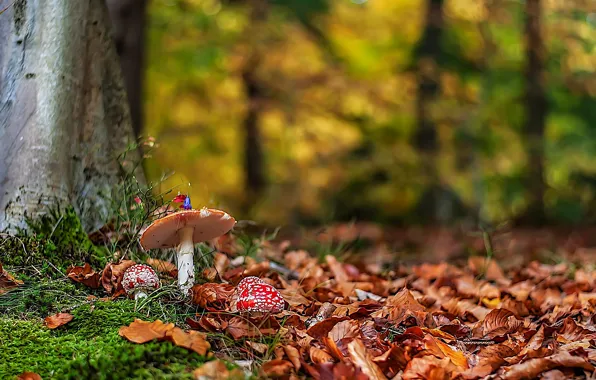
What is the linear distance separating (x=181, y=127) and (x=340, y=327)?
9.04 m

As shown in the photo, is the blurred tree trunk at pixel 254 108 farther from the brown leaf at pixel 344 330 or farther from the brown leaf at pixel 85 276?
the brown leaf at pixel 344 330

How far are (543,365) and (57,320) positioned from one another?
1833 mm

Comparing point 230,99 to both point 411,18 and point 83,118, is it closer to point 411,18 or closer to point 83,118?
point 411,18

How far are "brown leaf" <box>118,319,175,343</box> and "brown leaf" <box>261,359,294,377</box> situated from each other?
378 millimetres

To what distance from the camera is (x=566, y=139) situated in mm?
11047

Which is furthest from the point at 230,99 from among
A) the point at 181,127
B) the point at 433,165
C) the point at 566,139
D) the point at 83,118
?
the point at 83,118

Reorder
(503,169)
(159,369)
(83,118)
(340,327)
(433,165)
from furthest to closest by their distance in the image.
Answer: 1. (503,169)
2. (433,165)
3. (83,118)
4. (340,327)
5. (159,369)

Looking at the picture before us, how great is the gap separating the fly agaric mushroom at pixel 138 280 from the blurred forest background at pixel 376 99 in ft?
21.0

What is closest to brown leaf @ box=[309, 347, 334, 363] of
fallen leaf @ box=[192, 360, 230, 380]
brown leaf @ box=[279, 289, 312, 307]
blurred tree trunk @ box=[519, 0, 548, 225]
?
fallen leaf @ box=[192, 360, 230, 380]

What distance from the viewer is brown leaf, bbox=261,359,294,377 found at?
1942 millimetres

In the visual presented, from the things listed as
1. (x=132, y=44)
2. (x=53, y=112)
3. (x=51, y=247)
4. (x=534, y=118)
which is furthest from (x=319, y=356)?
(x=534, y=118)

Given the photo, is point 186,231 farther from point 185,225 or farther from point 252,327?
point 252,327

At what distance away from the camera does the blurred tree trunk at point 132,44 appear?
6305 millimetres

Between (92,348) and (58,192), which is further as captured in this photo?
(58,192)
